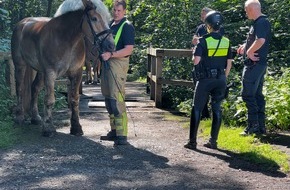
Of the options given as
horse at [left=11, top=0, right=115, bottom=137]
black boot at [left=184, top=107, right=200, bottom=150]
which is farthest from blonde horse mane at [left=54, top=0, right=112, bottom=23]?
black boot at [left=184, top=107, right=200, bottom=150]

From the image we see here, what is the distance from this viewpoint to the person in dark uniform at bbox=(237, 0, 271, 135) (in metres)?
7.66

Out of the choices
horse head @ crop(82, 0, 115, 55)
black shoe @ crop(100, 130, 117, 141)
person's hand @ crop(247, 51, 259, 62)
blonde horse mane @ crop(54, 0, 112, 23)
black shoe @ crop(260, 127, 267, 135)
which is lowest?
black shoe @ crop(100, 130, 117, 141)

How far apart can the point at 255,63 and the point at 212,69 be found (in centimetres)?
114

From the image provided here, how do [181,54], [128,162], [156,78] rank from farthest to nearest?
[156,78]
[181,54]
[128,162]

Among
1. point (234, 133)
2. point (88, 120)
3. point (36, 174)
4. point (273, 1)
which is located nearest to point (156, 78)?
point (88, 120)

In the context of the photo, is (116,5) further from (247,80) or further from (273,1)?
(273,1)

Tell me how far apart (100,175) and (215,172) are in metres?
1.38

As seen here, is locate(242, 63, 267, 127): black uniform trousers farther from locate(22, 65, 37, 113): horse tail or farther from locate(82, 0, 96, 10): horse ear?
locate(22, 65, 37, 113): horse tail

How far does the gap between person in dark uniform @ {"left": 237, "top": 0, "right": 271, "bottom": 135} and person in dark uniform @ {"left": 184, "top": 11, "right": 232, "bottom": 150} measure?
0.70 m

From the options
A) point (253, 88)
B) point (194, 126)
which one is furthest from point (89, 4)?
point (253, 88)

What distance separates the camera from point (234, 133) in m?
8.16

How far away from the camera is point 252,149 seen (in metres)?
7.04

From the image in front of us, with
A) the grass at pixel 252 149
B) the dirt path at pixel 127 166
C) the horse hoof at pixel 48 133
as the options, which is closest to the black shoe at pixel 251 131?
the grass at pixel 252 149

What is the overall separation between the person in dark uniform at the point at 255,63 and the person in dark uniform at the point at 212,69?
70cm
